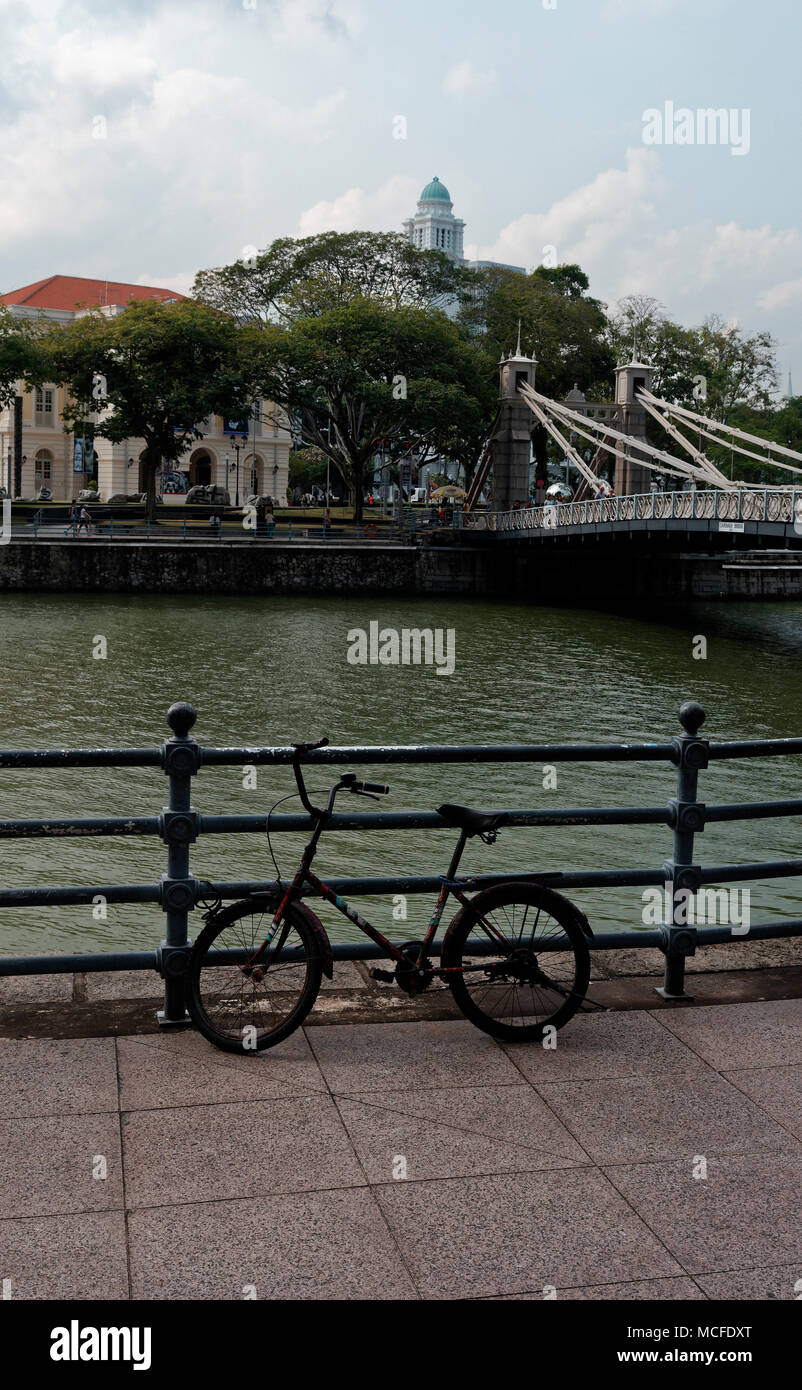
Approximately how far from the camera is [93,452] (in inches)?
2835

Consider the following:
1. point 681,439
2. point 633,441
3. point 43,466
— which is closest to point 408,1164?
point 633,441

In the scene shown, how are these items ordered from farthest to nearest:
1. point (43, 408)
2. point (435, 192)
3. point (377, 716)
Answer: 1. point (435, 192)
2. point (43, 408)
3. point (377, 716)

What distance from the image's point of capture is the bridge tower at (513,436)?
5669cm

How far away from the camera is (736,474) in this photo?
7631 cm

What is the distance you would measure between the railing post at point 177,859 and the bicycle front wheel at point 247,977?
4.3 inches

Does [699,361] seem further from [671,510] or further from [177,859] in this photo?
[177,859]

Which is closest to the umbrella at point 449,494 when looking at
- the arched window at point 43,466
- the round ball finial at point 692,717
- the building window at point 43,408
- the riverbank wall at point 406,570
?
the riverbank wall at point 406,570

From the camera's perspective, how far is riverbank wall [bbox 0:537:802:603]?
44.7m

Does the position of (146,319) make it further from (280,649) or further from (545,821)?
(545,821)

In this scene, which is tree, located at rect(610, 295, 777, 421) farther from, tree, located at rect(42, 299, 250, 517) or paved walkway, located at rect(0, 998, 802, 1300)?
paved walkway, located at rect(0, 998, 802, 1300)

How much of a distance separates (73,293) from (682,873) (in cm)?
8027

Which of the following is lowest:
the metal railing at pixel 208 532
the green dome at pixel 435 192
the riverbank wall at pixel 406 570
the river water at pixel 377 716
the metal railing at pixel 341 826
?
the river water at pixel 377 716

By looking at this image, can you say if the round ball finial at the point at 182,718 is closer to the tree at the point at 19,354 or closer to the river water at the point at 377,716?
the river water at the point at 377,716
